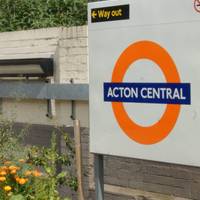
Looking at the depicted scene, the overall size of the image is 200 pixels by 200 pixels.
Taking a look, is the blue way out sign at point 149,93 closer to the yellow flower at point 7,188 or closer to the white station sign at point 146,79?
the white station sign at point 146,79

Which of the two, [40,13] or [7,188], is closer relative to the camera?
[7,188]

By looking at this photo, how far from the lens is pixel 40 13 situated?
7.66m

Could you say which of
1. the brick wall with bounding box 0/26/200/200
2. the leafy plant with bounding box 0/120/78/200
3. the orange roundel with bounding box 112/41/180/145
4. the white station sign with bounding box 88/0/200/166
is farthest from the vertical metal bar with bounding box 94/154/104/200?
the brick wall with bounding box 0/26/200/200

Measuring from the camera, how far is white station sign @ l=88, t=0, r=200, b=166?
385cm

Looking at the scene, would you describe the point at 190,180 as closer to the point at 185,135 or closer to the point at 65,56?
the point at 185,135

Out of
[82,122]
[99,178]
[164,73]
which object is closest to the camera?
[164,73]

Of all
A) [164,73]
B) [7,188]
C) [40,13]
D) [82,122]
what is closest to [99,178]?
[7,188]

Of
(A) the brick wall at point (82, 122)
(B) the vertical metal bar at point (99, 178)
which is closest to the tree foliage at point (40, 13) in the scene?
(A) the brick wall at point (82, 122)

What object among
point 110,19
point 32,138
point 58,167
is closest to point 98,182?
point 110,19

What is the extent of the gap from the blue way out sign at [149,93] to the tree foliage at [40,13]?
10.5 ft

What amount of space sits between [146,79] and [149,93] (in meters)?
0.10

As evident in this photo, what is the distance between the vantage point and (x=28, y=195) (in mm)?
4980

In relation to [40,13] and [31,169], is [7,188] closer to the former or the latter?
[31,169]

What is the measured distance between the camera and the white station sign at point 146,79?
3.85 metres
